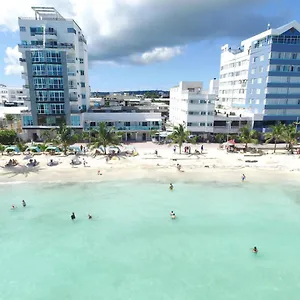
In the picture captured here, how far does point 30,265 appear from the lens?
23.1 meters

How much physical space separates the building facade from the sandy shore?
14540 mm

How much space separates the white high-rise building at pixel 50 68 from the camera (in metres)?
56.0

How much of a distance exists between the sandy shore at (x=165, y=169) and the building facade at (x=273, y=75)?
1454 centimetres

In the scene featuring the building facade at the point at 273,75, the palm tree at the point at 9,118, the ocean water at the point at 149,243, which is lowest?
the ocean water at the point at 149,243

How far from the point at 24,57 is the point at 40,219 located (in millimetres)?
43403

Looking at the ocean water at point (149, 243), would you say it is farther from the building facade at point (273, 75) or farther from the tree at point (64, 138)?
the building facade at point (273, 75)

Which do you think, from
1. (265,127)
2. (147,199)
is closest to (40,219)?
(147,199)

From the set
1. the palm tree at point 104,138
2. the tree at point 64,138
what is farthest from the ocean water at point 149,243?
the palm tree at point 104,138

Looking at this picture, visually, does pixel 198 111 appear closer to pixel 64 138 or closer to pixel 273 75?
pixel 273 75

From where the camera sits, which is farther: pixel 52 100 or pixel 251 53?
pixel 251 53

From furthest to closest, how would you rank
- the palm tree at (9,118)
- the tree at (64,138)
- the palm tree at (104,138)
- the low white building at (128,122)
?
the palm tree at (9,118) < the low white building at (128,122) < the palm tree at (104,138) < the tree at (64,138)

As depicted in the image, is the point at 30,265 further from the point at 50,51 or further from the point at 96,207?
the point at 50,51

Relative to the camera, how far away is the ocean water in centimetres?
2092

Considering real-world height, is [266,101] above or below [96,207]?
above
